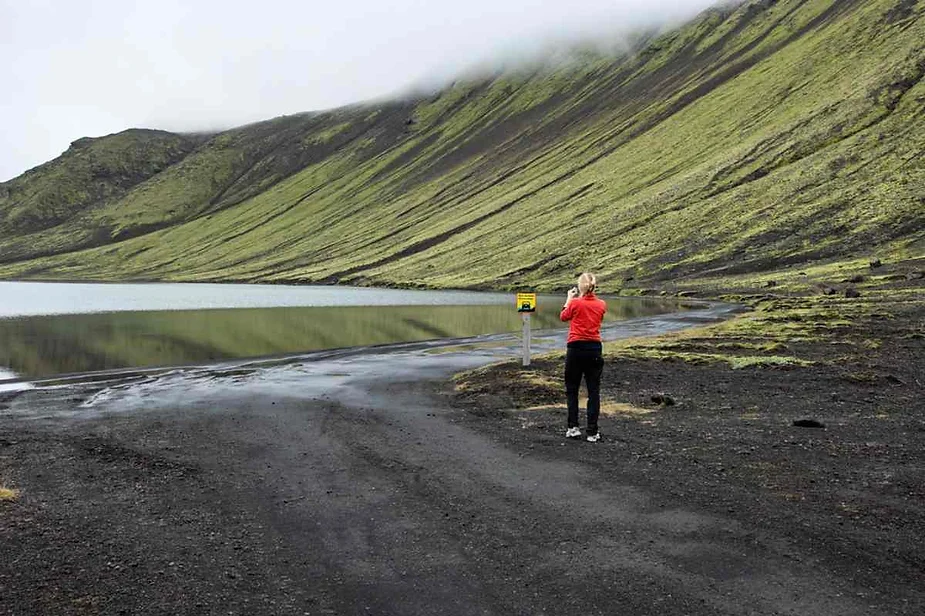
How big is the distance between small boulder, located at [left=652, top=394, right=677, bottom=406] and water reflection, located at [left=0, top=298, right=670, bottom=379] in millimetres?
19640

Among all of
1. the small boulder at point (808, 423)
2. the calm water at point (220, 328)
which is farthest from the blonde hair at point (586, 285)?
the calm water at point (220, 328)

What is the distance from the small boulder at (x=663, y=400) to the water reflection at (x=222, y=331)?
1964 centimetres

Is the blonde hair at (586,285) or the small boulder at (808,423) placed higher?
the blonde hair at (586,285)

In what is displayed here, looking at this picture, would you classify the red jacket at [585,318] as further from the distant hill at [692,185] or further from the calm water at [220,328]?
the distant hill at [692,185]

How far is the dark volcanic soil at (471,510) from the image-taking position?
6797 mm

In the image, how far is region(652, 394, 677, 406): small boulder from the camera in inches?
643

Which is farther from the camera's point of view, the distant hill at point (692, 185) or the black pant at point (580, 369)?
the distant hill at point (692, 185)

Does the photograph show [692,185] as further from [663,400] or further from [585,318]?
[585,318]

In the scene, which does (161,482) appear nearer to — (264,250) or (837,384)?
(837,384)

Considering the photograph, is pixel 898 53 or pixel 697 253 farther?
pixel 898 53

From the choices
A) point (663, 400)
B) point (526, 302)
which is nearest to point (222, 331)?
point (526, 302)

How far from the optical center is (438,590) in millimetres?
6871

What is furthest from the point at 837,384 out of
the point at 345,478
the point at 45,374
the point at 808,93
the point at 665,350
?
the point at 808,93

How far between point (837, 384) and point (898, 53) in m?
127
